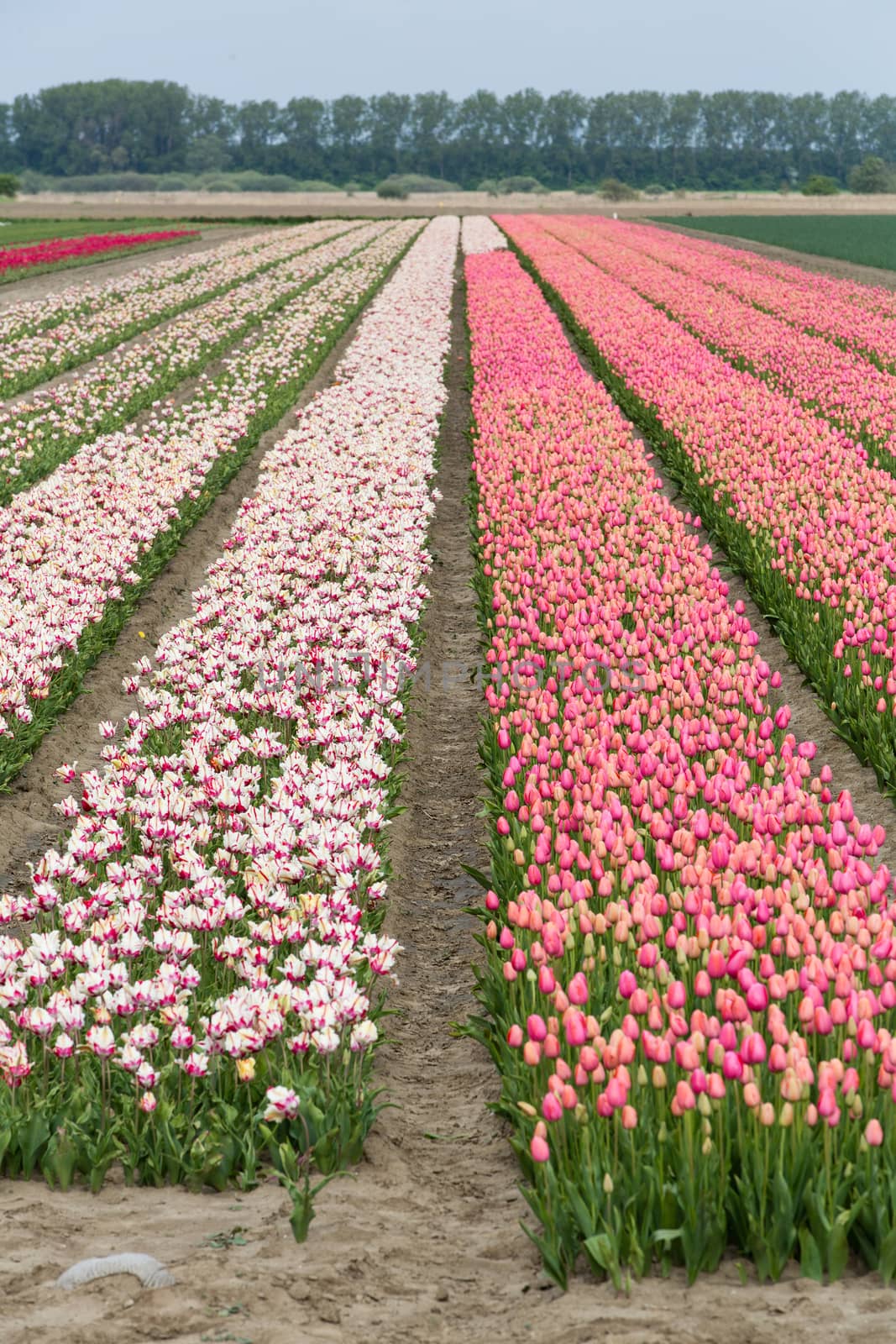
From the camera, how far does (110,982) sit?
18.3 ft

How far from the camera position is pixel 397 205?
114 meters

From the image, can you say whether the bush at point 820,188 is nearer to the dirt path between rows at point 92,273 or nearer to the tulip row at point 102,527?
the dirt path between rows at point 92,273

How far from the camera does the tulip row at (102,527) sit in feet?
31.6

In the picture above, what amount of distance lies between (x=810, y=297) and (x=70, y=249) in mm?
29244

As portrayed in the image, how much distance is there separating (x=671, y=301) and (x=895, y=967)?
2889cm

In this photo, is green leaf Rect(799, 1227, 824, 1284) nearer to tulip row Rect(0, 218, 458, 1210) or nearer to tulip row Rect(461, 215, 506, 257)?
tulip row Rect(0, 218, 458, 1210)

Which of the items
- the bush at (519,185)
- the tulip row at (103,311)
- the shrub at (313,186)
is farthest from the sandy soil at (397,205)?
the tulip row at (103,311)

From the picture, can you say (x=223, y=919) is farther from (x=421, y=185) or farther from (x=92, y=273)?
(x=421, y=185)

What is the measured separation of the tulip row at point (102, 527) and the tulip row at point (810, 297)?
11.0 m

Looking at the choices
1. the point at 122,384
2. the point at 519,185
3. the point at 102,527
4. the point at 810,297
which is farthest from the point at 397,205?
the point at 102,527

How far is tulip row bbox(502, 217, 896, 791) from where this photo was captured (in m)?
9.62

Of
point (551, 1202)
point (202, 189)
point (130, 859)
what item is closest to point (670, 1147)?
point (551, 1202)

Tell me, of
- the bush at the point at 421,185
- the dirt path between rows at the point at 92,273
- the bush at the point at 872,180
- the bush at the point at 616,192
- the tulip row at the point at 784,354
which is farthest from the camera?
the bush at the point at 421,185

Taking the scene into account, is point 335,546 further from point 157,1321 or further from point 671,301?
point 671,301
